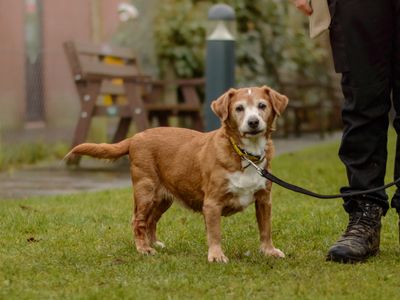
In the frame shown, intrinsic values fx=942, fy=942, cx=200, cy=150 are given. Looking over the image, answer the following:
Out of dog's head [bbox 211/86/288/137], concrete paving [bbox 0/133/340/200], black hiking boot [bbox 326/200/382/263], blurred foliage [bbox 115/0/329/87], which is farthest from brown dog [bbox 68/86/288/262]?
blurred foliage [bbox 115/0/329/87]

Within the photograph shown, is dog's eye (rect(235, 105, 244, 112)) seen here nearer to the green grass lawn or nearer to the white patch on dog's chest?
the white patch on dog's chest

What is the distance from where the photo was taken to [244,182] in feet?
14.8

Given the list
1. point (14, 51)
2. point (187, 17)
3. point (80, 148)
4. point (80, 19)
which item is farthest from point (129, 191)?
point (187, 17)

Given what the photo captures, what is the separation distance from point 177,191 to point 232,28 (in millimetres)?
4391

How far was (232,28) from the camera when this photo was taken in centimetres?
901

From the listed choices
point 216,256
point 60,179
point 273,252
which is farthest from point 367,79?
point 60,179

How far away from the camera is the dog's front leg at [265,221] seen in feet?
15.2

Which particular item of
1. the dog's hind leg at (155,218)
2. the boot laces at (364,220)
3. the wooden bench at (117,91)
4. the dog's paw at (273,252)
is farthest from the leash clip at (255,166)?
the wooden bench at (117,91)

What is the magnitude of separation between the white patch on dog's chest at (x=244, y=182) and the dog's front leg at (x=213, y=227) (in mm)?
117

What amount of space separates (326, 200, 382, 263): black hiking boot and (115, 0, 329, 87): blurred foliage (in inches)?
289

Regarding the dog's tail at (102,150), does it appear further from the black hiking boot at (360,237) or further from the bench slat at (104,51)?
the bench slat at (104,51)

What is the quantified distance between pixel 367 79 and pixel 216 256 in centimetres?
111

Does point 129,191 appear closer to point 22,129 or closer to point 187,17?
point 22,129

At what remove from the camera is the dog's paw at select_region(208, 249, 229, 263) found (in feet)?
14.6
